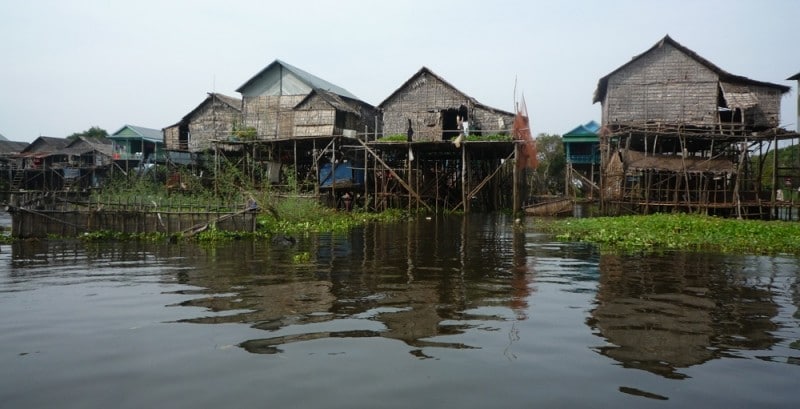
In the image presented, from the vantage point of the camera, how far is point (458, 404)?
11.2 ft

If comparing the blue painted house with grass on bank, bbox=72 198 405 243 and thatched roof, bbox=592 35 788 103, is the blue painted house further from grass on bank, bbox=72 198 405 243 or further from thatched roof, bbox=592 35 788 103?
grass on bank, bbox=72 198 405 243

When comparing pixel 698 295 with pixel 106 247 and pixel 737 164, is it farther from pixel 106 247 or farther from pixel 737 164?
pixel 737 164

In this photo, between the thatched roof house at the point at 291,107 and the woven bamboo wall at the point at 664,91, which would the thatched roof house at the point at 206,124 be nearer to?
the thatched roof house at the point at 291,107

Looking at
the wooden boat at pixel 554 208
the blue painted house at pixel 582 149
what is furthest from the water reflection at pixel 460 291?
the blue painted house at pixel 582 149

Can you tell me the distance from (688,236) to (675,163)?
9.82 m

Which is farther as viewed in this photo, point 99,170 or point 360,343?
point 99,170

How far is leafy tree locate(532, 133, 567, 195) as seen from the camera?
4403 cm

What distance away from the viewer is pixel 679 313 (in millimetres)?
5820

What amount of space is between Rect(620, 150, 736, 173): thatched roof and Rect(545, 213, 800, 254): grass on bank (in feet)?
19.4

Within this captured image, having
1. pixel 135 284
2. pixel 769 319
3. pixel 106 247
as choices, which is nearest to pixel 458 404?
pixel 769 319

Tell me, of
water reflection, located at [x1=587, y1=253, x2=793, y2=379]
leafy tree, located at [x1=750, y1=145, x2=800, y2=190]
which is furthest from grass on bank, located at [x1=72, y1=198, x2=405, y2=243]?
leafy tree, located at [x1=750, y1=145, x2=800, y2=190]

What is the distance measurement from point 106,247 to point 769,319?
508 inches

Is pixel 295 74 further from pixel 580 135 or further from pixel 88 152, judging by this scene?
pixel 88 152

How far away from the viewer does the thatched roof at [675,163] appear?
21078mm
